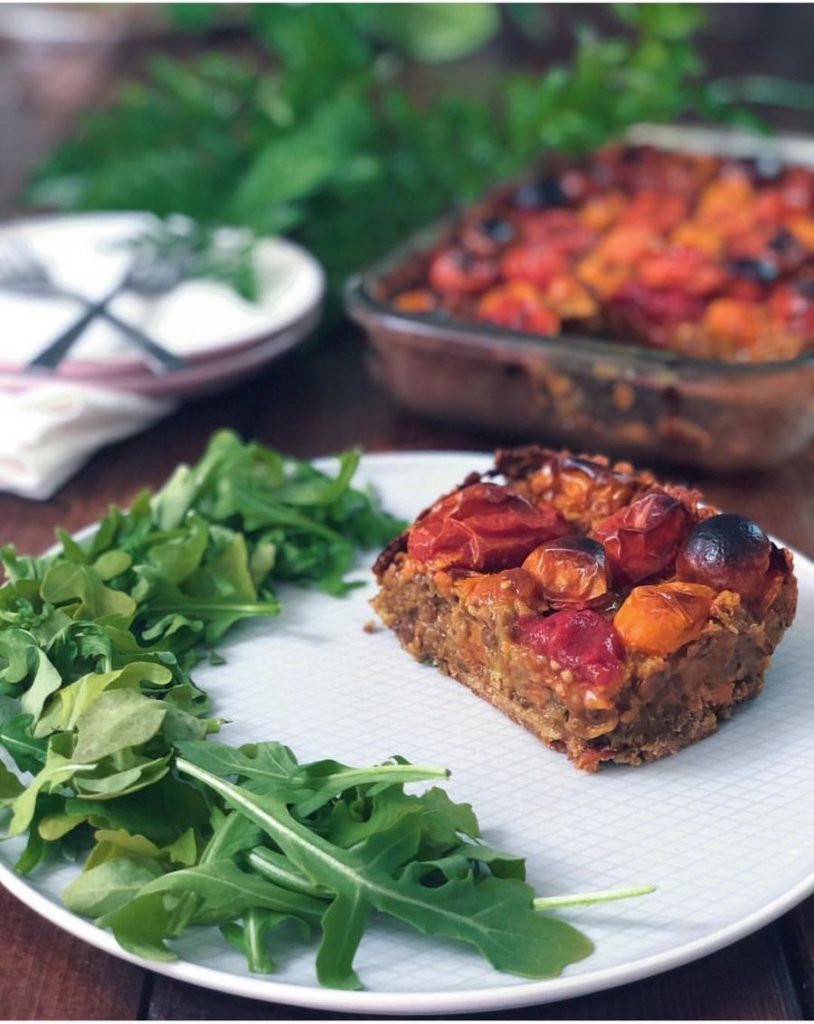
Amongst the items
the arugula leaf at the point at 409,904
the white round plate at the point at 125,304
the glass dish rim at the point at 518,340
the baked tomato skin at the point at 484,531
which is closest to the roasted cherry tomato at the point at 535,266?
the glass dish rim at the point at 518,340

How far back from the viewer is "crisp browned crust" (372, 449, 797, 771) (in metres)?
1.90

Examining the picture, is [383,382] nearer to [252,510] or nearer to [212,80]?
[252,510]

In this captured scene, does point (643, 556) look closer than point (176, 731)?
No

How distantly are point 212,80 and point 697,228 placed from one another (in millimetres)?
1477

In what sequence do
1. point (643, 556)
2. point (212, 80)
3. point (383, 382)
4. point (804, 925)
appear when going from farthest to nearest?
point (212, 80) → point (383, 382) → point (643, 556) → point (804, 925)

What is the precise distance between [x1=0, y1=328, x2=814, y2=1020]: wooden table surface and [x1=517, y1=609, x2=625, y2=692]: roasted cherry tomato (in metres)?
0.37

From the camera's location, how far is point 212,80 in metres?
4.00

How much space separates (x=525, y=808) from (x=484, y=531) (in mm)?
439

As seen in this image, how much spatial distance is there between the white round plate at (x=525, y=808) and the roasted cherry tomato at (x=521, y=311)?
80 centimetres

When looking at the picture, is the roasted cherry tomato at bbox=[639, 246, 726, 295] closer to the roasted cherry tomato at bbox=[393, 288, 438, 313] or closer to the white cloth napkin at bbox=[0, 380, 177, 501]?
the roasted cherry tomato at bbox=[393, 288, 438, 313]

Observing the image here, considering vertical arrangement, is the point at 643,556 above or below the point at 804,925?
above

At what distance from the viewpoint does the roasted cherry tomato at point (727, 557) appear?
6.55 feet

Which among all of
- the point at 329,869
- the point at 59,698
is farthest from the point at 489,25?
the point at 329,869

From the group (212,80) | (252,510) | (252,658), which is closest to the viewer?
(252,658)
